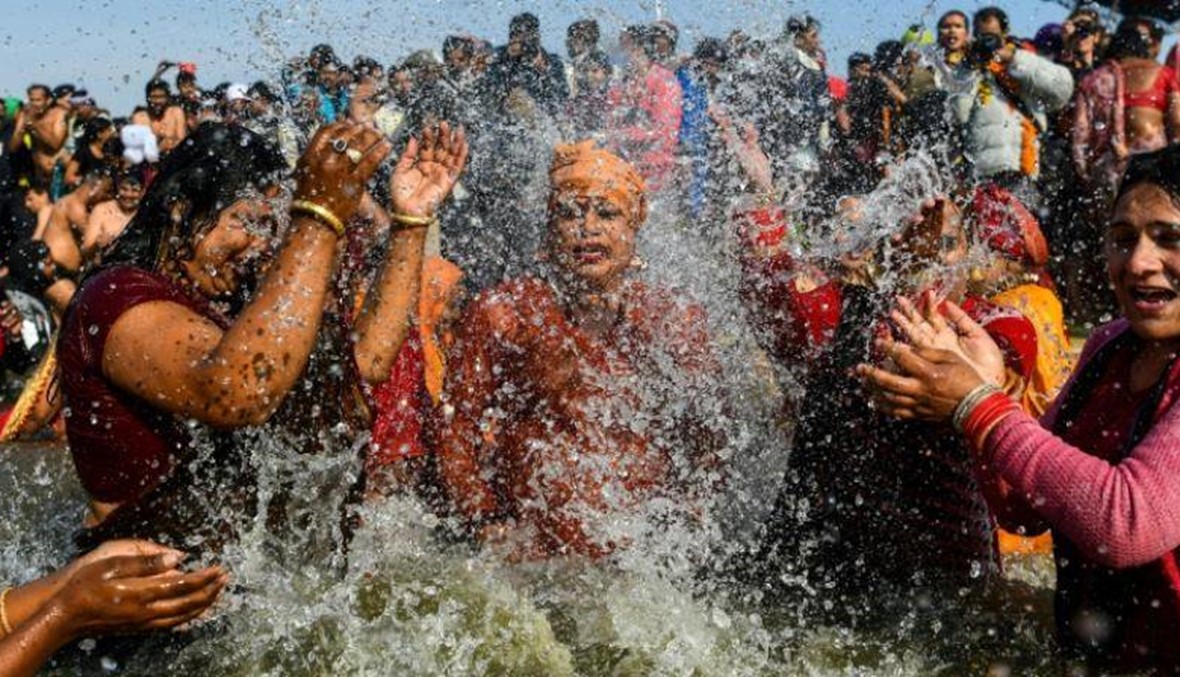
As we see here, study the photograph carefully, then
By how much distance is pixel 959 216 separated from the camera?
3.49 meters

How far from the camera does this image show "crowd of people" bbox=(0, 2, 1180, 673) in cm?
242

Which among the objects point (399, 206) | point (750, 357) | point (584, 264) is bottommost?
point (750, 357)

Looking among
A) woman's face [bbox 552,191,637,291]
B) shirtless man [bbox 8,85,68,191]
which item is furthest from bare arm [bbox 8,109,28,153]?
woman's face [bbox 552,191,637,291]

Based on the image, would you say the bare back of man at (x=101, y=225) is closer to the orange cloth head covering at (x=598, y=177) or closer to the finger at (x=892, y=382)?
the orange cloth head covering at (x=598, y=177)

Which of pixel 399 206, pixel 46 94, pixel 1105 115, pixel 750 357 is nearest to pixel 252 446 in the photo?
pixel 399 206

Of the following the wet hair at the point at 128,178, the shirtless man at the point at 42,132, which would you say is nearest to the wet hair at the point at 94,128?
the shirtless man at the point at 42,132

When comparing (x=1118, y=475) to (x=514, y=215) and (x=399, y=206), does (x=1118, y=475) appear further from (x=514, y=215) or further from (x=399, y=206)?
(x=514, y=215)

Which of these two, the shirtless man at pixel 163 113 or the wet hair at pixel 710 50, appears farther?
the shirtless man at pixel 163 113

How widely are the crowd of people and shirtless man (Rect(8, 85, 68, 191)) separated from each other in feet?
17.9

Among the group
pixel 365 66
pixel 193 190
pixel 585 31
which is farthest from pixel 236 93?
pixel 193 190

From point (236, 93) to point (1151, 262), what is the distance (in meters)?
6.69

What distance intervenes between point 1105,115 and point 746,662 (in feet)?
16.4

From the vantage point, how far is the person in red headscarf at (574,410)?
12.5ft

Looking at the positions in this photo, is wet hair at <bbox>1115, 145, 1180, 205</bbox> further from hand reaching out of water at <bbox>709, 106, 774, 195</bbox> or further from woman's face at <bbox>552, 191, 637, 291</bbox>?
hand reaching out of water at <bbox>709, 106, 774, 195</bbox>
